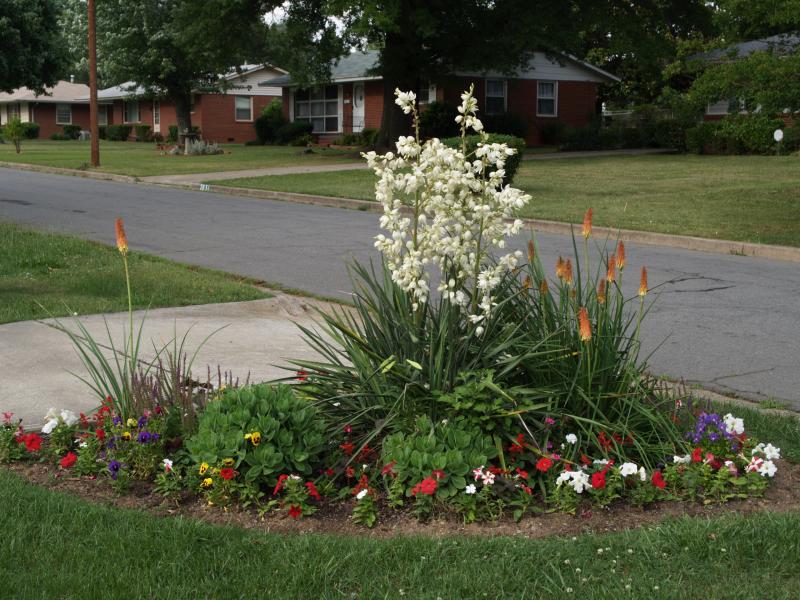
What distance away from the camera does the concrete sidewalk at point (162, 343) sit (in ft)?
19.9

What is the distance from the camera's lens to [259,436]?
176 inches

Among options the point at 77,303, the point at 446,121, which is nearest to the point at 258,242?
the point at 77,303

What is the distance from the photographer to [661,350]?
7.99 meters

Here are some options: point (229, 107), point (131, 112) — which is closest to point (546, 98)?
point (229, 107)

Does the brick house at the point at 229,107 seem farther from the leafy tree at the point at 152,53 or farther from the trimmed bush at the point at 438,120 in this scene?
the trimmed bush at the point at 438,120

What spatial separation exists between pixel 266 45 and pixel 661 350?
150 feet

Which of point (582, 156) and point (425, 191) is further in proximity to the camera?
point (582, 156)

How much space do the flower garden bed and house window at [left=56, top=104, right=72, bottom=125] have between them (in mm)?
76372

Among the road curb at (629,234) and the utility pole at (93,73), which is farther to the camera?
the utility pole at (93,73)

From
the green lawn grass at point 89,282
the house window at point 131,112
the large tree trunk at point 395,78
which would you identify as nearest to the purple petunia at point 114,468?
the green lawn grass at point 89,282

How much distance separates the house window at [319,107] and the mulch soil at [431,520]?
4556 cm

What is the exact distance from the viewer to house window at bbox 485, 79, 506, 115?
149 ft

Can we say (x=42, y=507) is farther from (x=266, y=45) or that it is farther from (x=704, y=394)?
(x=266, y=45)

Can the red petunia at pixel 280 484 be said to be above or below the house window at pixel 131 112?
below
